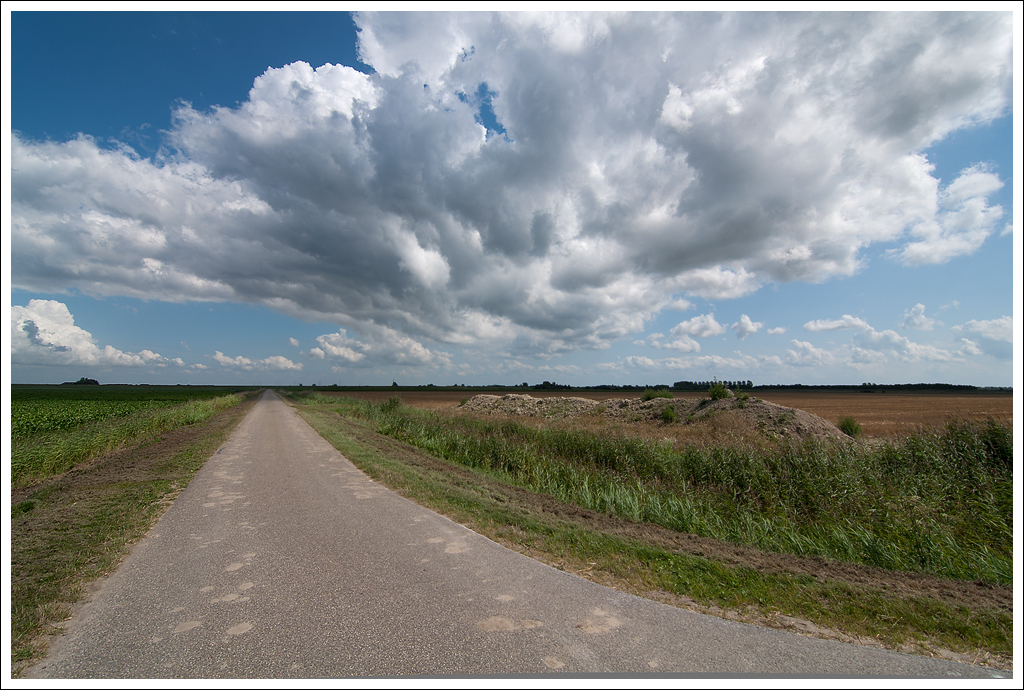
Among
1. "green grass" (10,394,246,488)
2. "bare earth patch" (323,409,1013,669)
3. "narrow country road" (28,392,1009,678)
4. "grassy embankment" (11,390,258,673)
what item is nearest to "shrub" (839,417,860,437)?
"bare earth patch" (323,409,1013,669)

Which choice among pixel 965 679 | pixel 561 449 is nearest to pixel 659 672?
pixel 965 679

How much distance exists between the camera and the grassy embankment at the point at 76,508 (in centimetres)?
430

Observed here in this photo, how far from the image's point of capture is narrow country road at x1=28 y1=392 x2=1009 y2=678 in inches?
128

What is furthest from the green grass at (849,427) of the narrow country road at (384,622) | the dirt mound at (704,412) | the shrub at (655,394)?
the narrow country road at (384,622)

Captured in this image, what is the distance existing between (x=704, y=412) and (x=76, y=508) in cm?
2540

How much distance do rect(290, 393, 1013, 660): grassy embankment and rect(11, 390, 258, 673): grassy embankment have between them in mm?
4305

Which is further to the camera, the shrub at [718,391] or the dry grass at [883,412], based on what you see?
the shrub at [718,391]

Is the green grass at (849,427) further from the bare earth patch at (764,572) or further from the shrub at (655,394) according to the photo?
the bare earth patch at (764,572)

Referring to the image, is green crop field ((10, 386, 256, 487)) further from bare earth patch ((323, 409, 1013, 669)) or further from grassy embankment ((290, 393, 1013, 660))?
A: bare earth patch ((323, 409, 1013, 669))

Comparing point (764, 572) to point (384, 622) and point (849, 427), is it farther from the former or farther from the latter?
point (849, 427)

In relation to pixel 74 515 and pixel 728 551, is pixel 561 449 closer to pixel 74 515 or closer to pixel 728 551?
Result: pixel 728 551

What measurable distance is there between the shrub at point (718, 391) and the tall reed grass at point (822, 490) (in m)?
14.2

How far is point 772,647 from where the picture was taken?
3.51 meters

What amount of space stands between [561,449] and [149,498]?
10.1 m
